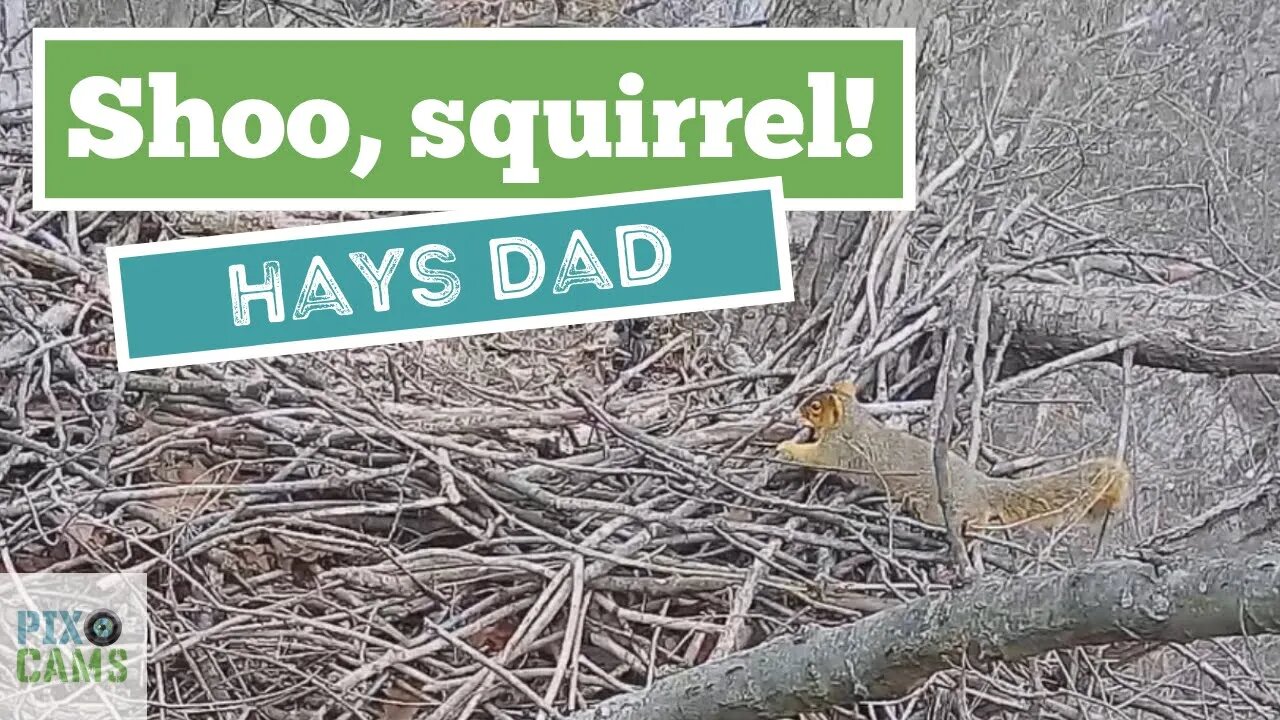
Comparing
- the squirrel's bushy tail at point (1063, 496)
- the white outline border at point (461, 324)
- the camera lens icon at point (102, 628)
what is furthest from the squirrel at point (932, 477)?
the camera lens icon at point (102, 628)

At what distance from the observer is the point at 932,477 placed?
1.05 m

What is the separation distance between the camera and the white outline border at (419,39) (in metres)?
1.05

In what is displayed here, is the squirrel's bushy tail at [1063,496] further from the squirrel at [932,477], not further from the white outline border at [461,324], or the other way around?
the white outline border at [461,324]

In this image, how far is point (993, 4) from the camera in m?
1.08

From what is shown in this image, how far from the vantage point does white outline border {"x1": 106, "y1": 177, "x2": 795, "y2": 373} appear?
41.1 inches

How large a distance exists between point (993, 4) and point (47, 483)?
2.79 ft

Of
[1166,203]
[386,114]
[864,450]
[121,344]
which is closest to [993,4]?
[1166,203]

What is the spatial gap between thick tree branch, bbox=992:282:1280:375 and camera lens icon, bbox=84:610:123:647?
74cm

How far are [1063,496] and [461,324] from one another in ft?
1.62

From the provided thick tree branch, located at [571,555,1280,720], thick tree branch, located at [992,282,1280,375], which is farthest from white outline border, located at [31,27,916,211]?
thick tree branch, located at [571,555,1280,720]

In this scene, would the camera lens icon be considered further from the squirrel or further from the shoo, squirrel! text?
the squirrel

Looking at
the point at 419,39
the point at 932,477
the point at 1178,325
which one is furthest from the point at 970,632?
the point at 419,39

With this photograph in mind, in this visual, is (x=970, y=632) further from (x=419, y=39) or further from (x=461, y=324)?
Answer: (x=419, y=39)

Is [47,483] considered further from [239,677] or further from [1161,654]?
[1161,654]
